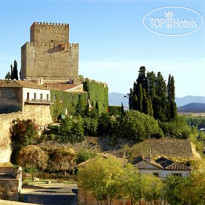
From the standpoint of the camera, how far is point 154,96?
→ 55.0m

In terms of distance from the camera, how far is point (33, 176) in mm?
42812

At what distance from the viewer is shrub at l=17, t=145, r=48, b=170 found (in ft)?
144

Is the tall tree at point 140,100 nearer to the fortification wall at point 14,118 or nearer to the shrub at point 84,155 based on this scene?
the fortification wall at point 14,118

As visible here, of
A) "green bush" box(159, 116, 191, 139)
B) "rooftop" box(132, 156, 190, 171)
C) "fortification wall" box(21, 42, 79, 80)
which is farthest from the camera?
"fortification wall" box(21, 42, 79, 80)

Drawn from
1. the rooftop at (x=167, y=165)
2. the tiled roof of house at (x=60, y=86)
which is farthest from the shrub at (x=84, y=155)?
the tiled roof of house at (x=60, y=86)

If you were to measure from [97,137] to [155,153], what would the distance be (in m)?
5.62

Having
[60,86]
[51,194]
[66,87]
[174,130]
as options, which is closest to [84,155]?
[51,194]

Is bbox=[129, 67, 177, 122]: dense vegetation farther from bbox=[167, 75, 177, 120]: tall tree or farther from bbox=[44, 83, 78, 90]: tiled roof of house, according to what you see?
bbox=[44, 83, 78, 90]: tiled roof of house

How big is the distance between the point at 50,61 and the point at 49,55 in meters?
0.64

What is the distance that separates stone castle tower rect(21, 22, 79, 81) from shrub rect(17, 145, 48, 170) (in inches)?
603

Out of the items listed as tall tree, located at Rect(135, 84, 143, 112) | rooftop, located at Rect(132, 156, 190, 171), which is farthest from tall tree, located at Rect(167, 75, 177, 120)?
rooftop, located at Rect(132, 156, 190, 171)

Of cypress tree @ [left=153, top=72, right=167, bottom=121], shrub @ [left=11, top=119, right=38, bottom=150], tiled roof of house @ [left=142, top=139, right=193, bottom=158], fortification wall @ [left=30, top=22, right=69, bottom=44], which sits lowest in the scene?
tiled roof of house @ [left=142, top=139, right=193, bottom=158]

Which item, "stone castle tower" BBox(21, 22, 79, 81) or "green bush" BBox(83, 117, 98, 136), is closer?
"green bush" BBox(83, 117, 98, 136)

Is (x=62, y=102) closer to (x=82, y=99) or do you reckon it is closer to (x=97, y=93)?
(x=82, y=99)
